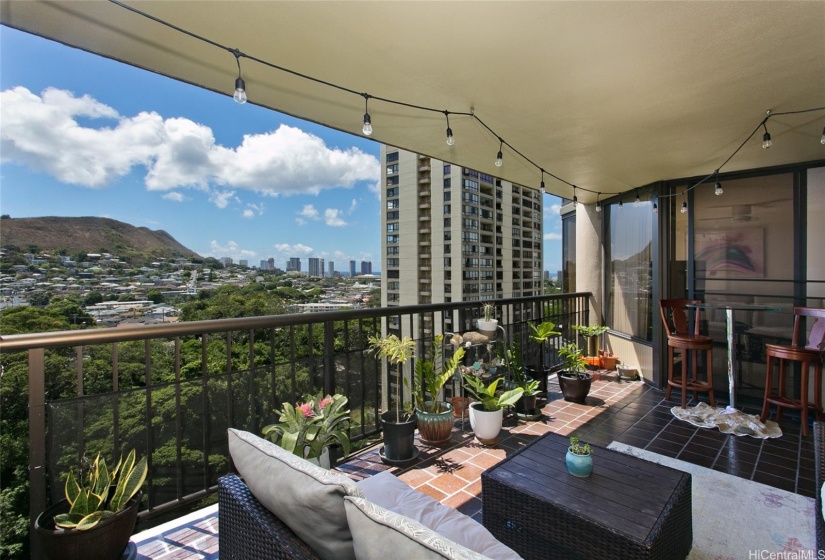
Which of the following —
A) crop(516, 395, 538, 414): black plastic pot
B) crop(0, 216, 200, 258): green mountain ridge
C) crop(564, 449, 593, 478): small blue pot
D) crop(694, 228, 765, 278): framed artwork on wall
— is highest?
crop(0, 216, 200, 258): green mountain ridge

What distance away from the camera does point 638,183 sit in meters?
4.65

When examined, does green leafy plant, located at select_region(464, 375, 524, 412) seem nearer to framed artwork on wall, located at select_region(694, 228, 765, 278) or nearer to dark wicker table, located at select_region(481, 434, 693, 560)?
dark wicker table, located at select_region(481, 434, 693, 560)

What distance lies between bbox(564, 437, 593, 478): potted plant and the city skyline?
18.9ft

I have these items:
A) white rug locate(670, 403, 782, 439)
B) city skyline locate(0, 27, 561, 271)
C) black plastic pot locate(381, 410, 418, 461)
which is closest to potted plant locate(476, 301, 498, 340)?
black plastic pot locate(381, 410, 418, 461)

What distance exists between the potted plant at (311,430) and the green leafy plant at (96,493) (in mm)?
604

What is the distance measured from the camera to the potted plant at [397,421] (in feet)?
8.75

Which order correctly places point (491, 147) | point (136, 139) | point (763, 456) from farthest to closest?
point (136, 139) < point (491, 147) < point (763, 456)

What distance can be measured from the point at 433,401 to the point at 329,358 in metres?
0.93

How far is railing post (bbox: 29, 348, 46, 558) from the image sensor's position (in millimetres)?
1646

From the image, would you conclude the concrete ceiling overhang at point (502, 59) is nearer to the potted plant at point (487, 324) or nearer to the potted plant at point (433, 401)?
the potted plant at point (487, 324)

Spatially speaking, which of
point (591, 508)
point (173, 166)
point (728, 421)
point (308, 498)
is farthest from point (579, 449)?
point (173, 166)

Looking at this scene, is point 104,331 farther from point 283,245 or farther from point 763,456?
point 283,245

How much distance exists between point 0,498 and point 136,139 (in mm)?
21333

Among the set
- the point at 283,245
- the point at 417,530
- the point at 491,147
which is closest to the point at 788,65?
the point at 491,147
